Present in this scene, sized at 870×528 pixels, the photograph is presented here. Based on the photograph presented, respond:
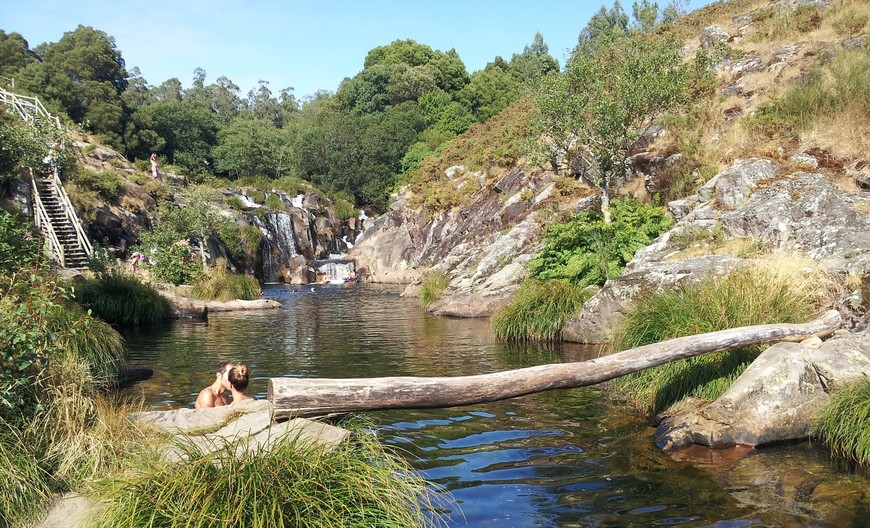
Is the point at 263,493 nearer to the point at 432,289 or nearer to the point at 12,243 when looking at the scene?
the point at 12,243

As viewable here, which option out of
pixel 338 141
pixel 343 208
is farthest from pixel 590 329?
pixel 338 141

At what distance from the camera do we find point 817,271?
404 inches

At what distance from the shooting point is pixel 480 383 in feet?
20.9

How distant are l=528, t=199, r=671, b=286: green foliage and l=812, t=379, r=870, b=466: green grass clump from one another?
933 centimetres

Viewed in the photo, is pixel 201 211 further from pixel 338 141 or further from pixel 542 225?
pixel 338 141

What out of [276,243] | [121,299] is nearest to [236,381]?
[121,299]

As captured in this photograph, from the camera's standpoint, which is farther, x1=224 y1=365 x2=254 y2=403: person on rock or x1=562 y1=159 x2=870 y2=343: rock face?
x1=562 y1=159 x2=870 y2=343: rock face

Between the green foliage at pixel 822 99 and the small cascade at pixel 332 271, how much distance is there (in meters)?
29.0

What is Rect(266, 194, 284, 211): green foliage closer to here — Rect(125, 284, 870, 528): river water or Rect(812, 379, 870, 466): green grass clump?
Rect(125, 284, 870, 528): river water

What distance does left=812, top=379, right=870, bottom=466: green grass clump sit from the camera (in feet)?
20.7

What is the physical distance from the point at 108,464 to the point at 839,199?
13979 mm

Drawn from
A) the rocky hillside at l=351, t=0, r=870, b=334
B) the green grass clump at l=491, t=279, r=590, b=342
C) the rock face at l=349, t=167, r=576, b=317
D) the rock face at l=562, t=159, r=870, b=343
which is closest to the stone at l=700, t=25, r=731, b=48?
the rocky hillside at l=351, t=0, r=870, b=334

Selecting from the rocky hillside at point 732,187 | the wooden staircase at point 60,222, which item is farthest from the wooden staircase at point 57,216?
the rocky hillside at point 732,187

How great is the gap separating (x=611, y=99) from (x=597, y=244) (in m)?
5.97
